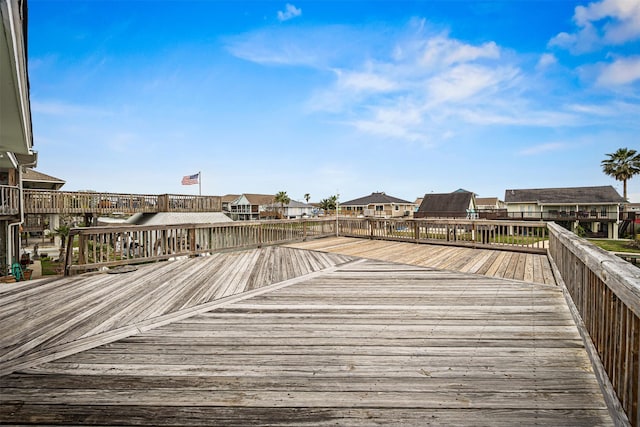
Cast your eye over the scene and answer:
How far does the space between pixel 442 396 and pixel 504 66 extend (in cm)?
1832

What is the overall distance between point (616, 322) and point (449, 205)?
38265 mm

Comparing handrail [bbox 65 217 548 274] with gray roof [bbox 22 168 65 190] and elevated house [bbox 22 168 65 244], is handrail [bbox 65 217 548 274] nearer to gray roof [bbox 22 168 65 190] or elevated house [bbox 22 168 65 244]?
gray roof [bbox 22 168 65 190]

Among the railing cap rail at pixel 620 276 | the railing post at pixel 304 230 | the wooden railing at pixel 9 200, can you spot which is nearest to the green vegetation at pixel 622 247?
the railing post at pixel 304 230

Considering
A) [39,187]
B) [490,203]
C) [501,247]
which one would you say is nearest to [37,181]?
[39,187]

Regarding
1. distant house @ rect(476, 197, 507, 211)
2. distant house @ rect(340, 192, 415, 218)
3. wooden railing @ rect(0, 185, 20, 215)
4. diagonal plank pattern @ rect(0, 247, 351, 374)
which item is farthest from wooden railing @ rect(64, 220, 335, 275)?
distant house @ rect(476, 197, 507, 211)

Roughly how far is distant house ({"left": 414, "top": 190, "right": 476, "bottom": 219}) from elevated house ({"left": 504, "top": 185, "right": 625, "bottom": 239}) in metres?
4.60

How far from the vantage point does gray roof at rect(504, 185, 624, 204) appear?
29859 millimetres

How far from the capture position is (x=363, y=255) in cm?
657

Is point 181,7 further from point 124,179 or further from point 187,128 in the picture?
point 124,179


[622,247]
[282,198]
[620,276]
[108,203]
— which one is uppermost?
[282,198]

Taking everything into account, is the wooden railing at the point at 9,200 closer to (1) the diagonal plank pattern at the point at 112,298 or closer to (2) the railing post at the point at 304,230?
(1) the diagonal plank pattern at the point at 112,298

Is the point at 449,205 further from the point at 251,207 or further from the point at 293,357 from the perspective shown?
the point at 293,357

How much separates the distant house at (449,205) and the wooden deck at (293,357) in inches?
1329

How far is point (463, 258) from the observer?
6.06 metres
